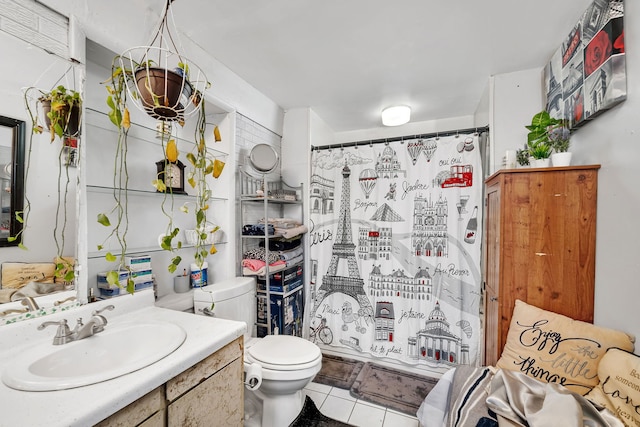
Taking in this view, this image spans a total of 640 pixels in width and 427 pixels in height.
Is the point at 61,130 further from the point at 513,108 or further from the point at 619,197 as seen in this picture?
the point at 513,108

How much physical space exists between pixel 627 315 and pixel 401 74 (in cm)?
189

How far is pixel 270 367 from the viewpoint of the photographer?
142cm

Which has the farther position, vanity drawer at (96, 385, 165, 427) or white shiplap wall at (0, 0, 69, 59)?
white shiplap wall at (0, 0, 69, 59)

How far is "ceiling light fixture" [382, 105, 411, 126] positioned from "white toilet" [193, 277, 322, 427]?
6.70 feet

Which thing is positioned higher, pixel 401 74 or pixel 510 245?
pixel 401 74

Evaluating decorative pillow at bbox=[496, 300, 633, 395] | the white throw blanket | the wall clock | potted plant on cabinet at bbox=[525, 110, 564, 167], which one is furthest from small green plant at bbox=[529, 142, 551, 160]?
the wall clock

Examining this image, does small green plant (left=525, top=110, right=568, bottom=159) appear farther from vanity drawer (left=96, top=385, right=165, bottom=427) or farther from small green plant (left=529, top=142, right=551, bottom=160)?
vanity drawer (left=96, top=385, right=165, bottom=427)

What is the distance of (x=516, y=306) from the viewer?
140 cm

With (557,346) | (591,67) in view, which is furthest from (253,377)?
(591,67)

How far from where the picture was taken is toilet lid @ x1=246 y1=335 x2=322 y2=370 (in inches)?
56.2

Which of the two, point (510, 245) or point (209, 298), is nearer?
point (510, 245)

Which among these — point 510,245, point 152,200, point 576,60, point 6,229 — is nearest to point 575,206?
point 510,245

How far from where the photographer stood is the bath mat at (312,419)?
1.61 m

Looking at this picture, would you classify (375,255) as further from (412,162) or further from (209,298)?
(209,298)
